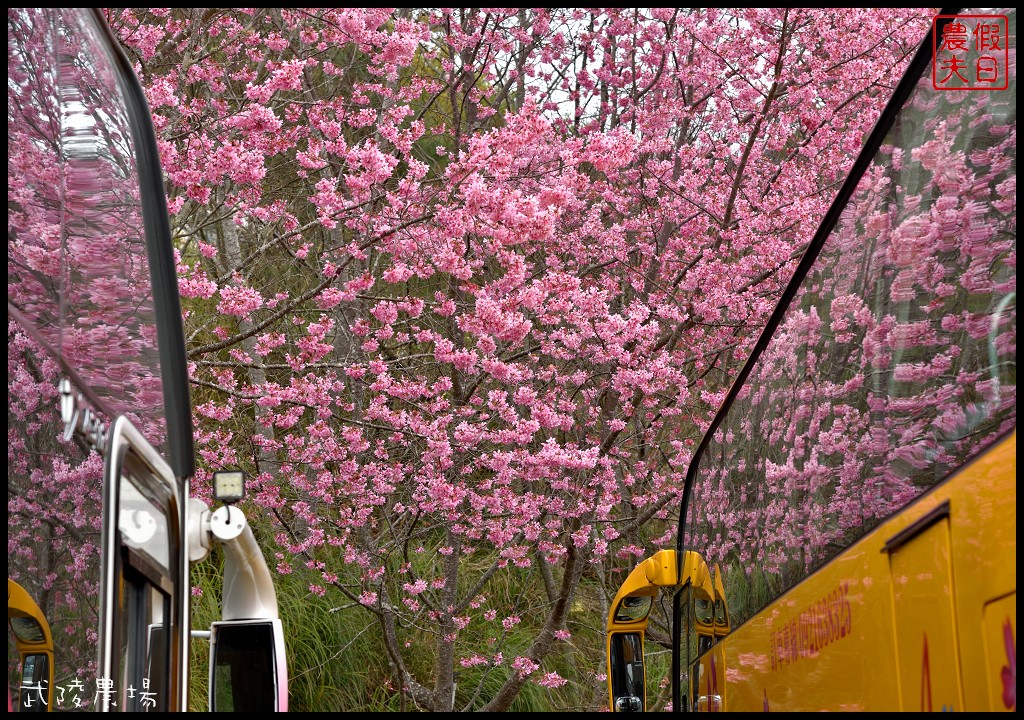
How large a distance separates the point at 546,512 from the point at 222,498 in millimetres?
6297

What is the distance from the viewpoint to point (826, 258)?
3080 mm

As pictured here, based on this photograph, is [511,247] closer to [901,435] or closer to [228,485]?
[228,485]

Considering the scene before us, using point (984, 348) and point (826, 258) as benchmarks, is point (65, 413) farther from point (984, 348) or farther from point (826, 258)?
point (826, 258)

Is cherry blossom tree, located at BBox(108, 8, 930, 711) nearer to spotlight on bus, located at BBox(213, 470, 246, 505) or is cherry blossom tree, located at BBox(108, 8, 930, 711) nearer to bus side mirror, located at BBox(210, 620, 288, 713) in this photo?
bus side mirror, located at BBox(210, 620, 288, 713)

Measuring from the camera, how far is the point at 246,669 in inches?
157

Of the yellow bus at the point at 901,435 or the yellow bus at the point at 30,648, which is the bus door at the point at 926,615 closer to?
the yellow bus at the point at 901,435

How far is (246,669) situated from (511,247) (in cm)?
534

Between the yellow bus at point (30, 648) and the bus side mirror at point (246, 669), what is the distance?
2197 mm

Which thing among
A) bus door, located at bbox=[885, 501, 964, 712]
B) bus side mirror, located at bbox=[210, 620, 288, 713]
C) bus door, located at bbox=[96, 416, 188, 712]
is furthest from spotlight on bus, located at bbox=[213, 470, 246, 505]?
bus door, located at bbox=[885, 501, 964, 712]

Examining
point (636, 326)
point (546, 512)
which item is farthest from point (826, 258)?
point (546, 512)

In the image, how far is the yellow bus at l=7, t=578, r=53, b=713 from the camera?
5.70 feet

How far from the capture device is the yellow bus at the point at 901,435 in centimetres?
171

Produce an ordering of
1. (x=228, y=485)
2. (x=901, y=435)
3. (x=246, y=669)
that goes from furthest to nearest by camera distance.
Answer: (x=246, y=669) < (x=228, y=485) < (x=901, y=435)

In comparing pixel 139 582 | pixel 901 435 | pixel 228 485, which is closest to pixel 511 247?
pixel 228 485
